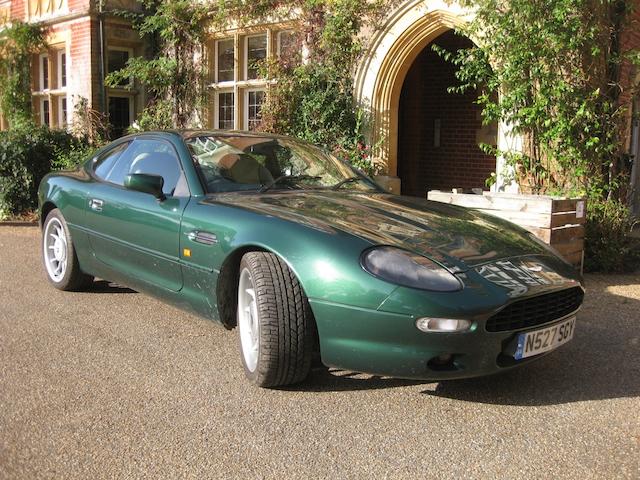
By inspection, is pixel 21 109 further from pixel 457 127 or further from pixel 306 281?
pixel 306 281

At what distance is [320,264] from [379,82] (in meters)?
6.90

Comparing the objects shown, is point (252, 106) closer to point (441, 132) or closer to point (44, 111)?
point (441, 132)

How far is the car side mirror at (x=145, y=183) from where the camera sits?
427cm

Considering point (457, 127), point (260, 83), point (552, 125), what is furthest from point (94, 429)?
point (457, 127)

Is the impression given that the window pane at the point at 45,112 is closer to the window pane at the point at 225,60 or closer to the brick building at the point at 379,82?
the brick building at the point at 379,82

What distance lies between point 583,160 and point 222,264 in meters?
5.24

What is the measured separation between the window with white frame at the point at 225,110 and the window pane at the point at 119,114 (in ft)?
8.39

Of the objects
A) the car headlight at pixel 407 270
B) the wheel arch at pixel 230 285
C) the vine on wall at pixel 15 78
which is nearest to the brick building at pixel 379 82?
the vine on wall at pixel 15 78

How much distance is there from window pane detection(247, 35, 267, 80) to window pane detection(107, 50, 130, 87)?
10.6 ft

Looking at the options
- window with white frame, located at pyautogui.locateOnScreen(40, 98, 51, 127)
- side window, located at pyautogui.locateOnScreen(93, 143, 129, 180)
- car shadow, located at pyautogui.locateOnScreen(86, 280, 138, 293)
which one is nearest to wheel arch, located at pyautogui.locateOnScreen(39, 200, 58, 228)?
side window, located at pyautogui.locateOnScreen(93, 143, 129, 180)

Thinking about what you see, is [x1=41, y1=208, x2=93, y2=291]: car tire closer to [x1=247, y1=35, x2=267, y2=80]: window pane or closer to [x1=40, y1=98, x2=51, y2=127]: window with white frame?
[x1=247, y1=35, x2=267, y2=80]: window pane

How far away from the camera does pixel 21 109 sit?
15.5 metres

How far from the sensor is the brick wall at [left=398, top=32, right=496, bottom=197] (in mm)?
11891

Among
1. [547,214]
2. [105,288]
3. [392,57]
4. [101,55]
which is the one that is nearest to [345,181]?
[547,214]
